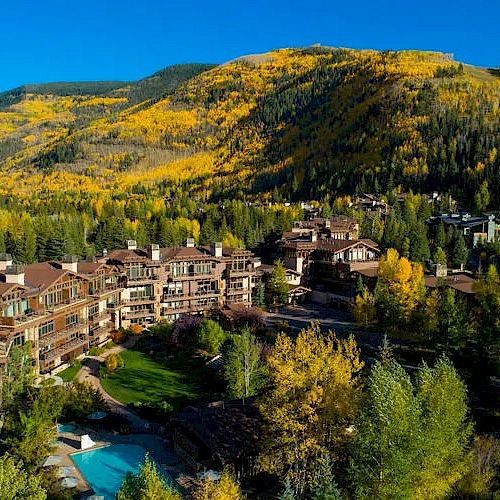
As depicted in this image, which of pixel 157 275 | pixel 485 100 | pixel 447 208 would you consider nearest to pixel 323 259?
pixel 157 275

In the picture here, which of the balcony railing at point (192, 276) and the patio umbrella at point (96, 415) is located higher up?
the balcony railing at point (192, 276)

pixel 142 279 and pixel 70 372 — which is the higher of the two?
pixel 142 279

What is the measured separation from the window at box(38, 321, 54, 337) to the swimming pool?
42.8ft

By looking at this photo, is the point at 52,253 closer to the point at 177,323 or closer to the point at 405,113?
the point at 177,323

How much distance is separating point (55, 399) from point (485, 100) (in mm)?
149834

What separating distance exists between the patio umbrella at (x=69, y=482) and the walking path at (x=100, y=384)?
21.2 ft

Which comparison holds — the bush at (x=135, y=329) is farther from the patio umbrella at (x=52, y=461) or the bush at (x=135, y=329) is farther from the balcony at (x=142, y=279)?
the patio umbrella at (x=52, y=461)

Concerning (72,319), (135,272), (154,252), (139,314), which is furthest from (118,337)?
(154,252)

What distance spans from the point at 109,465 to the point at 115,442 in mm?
2669

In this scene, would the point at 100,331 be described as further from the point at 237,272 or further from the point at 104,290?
the point at 237,272

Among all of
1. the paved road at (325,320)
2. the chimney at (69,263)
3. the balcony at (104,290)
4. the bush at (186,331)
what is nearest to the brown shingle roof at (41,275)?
the chimney at (69,263)

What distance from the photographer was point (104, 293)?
158ft

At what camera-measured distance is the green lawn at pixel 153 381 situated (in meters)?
37.2

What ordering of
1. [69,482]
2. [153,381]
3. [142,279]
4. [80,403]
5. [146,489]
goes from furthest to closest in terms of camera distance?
[142,279] < [153,381] < [80,403] < [69,482] < [146,489]
